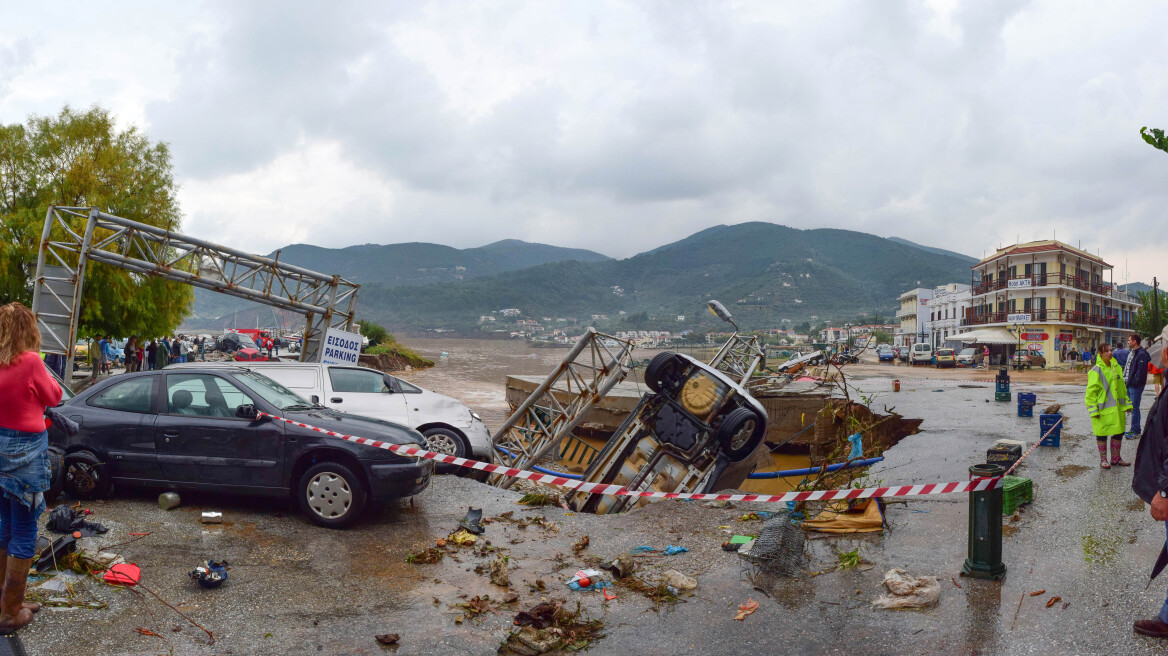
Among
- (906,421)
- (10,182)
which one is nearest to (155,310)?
(10,182)

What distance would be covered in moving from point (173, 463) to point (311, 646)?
11.1 ft

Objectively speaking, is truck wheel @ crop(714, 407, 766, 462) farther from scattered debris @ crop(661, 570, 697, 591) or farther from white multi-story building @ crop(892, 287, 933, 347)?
white multi-story building @ crop(892, 287, 933, 347)

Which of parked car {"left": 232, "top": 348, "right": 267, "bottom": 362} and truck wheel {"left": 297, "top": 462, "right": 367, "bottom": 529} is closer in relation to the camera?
truck wheel {"left": 297, "top": 462, "right": 367, "bottom": 529}

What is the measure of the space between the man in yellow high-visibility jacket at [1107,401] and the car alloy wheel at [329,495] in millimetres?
8341

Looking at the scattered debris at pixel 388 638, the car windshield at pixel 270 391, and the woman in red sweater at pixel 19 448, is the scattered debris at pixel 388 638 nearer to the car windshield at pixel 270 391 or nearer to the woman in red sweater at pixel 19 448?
the woman in red sweater at pixel 19 448

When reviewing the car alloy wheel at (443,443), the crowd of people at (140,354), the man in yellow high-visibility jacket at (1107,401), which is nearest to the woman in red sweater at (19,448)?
the car alloy wheel at (443,443)

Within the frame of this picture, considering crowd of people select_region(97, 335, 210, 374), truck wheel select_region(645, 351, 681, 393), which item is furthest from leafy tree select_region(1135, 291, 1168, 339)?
crowd of people select_region(97, 335, 210, 374)

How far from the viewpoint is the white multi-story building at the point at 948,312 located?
244ft

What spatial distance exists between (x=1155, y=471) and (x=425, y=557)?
4985 mm

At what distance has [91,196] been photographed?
22.7 meters

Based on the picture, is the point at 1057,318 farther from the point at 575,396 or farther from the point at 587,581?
the point at 587,581

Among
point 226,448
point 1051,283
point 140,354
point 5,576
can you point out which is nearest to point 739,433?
point 226,448

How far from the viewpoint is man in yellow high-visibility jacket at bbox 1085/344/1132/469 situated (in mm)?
8383

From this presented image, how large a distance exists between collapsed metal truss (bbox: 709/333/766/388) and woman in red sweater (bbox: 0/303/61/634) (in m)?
16.9
